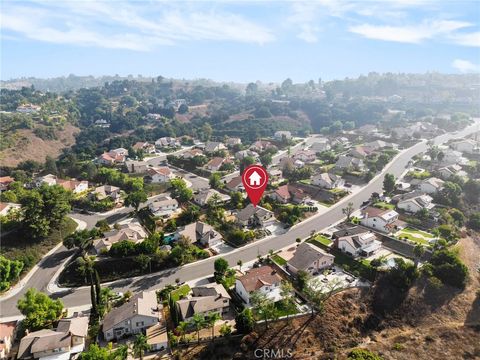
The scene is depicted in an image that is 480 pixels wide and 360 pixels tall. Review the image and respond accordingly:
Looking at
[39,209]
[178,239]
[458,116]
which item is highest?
[458,116]

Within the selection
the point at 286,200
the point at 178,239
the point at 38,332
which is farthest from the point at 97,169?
the point at 38,332

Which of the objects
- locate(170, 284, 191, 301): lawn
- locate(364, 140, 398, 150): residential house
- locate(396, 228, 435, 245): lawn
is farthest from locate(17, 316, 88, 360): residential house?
locate(364, 140, 398, 150): residential house

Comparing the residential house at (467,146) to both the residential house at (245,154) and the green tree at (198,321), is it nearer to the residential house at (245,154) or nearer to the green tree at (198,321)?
the residential house at (245,154)

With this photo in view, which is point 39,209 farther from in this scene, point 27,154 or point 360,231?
point 27,154

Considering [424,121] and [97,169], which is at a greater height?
[424,121]

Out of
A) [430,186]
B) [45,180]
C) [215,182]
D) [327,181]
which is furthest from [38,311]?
[430,186]
